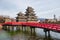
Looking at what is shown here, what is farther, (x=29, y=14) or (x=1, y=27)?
(x=29, y=14)

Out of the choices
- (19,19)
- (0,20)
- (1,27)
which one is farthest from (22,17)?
(1,27)

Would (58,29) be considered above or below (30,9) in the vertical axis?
below

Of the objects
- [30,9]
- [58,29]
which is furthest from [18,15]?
[58,29]

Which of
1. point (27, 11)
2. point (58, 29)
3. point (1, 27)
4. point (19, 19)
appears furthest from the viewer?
point (27, 11)

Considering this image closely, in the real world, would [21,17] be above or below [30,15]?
below

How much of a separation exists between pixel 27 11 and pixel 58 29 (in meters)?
69.4

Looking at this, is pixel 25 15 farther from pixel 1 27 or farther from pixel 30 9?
pixel 1 27

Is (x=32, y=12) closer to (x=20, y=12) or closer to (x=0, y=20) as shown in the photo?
(x=20, y=12)

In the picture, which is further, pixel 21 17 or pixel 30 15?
pixel 30 15

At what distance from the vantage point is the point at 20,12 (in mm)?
91250

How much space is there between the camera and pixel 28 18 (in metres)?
87.2

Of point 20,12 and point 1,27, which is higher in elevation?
point 20,12

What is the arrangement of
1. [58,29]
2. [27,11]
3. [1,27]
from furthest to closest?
[27,11] < [1,27] < [58,29]

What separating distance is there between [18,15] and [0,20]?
11115mm
